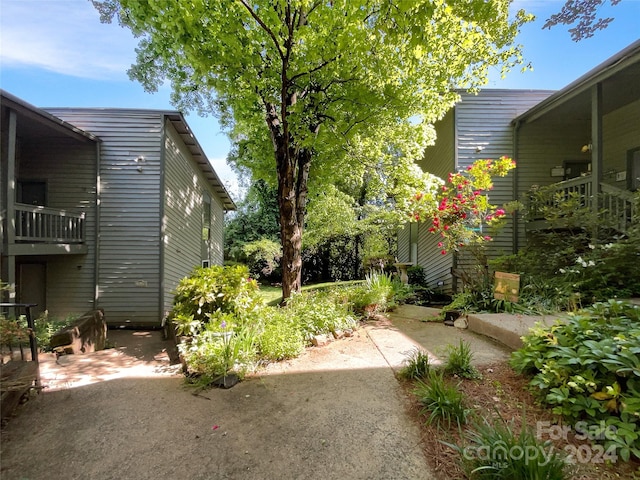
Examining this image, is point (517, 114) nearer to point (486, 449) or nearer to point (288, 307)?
point (288, 307)

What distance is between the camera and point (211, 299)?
4.75m

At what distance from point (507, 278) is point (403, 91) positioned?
4.10m

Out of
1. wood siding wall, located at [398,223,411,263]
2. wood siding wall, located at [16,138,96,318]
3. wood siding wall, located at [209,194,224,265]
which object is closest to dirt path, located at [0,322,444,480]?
wood siding wall, located at [16,138,96,318]

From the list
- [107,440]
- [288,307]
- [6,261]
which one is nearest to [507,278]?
[288,307]

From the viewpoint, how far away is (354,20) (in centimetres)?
471

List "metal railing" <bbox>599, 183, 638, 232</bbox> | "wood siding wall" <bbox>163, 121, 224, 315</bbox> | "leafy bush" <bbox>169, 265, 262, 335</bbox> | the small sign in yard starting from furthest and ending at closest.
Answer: "wood siding wall" <bbox>163, 121, 224, 315</bbox> < "metal railing" <bbox>599, 183, 638, 232</bbox> < the small sign in yard < "leafy bush" <bbox>169, 265, 262, 335</bbox>

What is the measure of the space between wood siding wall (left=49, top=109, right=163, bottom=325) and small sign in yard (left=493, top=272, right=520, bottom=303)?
767 cm

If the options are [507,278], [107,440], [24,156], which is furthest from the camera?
[24,156]

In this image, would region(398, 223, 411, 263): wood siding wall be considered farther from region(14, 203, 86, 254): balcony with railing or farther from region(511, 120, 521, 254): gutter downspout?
region(14, 203, 86, 254): balcony with railing

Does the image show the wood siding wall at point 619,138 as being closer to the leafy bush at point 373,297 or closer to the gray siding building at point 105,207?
the leafy bush at point 373,297

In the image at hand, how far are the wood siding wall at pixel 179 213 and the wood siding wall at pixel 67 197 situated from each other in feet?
5.69

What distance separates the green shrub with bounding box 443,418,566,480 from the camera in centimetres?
180

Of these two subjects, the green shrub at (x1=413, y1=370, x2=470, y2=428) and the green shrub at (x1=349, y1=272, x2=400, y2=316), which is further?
the green shrub at (x1=349, y1=272, x2=400, y2=316)

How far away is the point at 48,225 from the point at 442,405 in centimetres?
885
